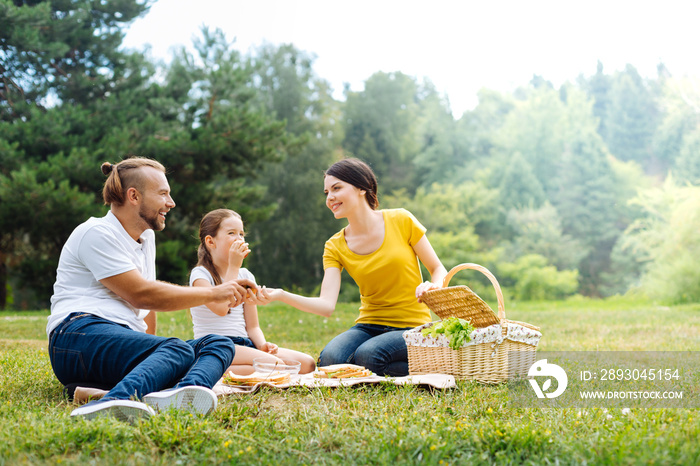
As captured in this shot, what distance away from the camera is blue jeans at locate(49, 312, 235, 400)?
2.74 metres

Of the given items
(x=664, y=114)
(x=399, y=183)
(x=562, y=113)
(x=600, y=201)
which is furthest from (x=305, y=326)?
(x=664, y=114)

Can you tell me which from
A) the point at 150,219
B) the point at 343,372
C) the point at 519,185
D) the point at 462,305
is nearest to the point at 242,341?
the point at 343,372

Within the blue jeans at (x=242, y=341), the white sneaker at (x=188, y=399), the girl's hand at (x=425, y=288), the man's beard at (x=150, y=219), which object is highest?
the man's beard at (x=150, y=219)

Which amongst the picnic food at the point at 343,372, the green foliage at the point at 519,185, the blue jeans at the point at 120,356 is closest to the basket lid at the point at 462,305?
the picnic food at the point at 343,372

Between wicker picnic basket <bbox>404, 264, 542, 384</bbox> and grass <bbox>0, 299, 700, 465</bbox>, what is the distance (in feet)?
0.98

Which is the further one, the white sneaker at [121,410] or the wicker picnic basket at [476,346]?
the wicker picnic basket at [476,346]

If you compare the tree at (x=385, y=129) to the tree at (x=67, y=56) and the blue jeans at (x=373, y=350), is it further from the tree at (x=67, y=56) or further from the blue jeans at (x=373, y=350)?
the blue jeans at (x=373, y=350)

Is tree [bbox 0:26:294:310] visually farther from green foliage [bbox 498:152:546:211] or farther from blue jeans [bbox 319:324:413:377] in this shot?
green foliage [bbox 498:152:546:211]

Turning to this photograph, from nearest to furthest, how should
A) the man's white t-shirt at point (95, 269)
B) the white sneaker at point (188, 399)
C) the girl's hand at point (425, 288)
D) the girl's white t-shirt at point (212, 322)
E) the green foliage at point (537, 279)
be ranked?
1. the white sneaker at point (188, 399)
2. the man's white t-shirt at point (95, 269)
3. the girl's hand at point (425, 288)
4. the girl's white t-shirt at point (212, 322)
5. the green foliage at point (537, 279)

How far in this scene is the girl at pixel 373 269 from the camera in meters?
4.12

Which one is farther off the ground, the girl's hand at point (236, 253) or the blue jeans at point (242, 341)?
the girl's hand at point (236, 253)

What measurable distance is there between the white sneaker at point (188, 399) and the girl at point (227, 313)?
137 centimetres

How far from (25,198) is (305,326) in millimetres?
6625

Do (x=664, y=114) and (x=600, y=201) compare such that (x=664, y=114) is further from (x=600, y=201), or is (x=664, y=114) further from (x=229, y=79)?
(x=229, y=79)
